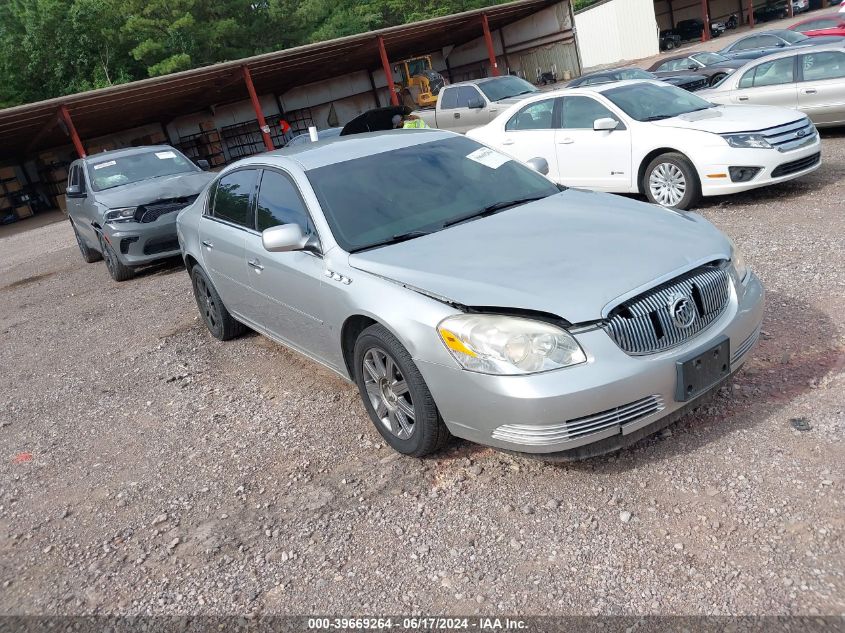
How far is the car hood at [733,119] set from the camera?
739 cm

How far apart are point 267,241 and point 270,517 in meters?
1.47

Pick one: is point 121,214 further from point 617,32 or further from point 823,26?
point 617,32

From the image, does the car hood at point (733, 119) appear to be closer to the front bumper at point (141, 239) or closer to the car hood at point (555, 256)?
the car hood at point (555, 256)

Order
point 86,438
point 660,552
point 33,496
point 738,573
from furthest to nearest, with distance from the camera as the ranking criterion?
1. point 86,438
2. point 33,496
3. point 660,552
4. point 738,573

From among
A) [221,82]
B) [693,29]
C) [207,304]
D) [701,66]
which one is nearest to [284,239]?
[207,304]

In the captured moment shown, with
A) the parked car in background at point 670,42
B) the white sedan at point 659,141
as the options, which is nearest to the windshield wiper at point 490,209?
the white sedan at point 659,141

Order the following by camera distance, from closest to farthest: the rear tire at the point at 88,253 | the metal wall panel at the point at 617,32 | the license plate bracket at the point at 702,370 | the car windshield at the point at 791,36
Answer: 1. the license plate bracket at the point at 702,370
2. the rear tire at the point at 88,253
3. the car windshield at the point at 791,36
4. the metal wall panel at the point at 617,32

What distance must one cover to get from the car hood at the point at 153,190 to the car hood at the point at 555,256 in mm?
6540

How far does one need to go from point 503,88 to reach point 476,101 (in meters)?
0.83

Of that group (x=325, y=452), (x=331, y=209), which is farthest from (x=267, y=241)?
(x=325, y=452)

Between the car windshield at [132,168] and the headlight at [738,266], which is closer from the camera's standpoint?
the headlight at [738,266]

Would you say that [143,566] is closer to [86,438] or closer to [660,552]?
[86,438]

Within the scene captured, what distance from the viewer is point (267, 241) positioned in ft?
12.9

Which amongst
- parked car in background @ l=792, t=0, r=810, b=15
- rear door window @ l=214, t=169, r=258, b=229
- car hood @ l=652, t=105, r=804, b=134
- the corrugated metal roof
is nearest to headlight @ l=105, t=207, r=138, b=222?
rear door window @ l=214, t=169, r=258, b=229
